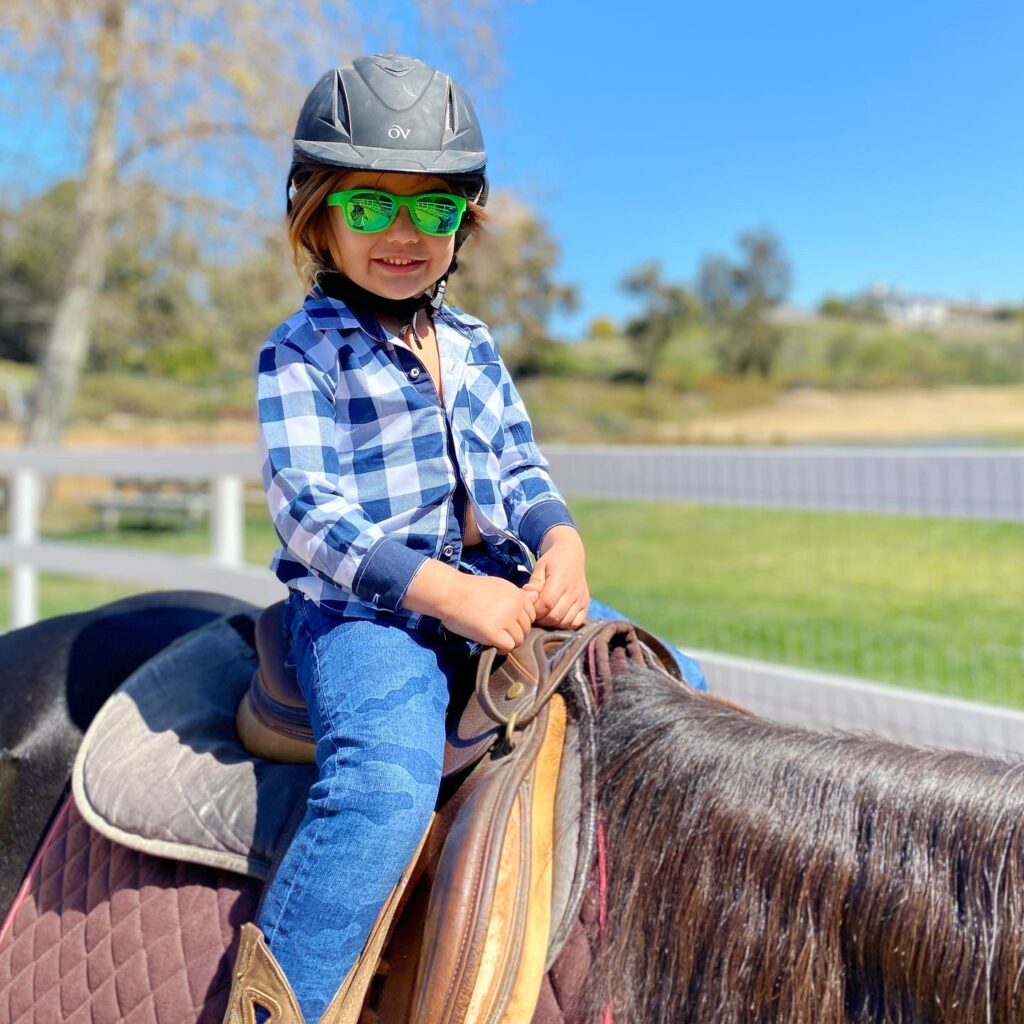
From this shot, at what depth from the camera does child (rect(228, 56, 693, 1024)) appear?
4.32ft

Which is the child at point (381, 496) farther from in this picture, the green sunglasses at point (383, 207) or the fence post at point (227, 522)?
the fence post at point (227, 522)

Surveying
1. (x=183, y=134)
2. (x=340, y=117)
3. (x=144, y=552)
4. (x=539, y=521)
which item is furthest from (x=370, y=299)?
(x=183, y=134)

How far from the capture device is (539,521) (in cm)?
169

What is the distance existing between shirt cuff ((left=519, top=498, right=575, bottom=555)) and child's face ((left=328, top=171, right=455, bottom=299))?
0.38 meters

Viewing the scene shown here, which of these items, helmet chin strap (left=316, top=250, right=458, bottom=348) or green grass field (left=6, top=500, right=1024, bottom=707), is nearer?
helmet chin strap (left=316, top=250, right=458, bottom=348)

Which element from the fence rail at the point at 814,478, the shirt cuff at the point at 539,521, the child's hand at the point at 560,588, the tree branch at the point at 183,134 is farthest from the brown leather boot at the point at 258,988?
the tree branch at the point at 183,134

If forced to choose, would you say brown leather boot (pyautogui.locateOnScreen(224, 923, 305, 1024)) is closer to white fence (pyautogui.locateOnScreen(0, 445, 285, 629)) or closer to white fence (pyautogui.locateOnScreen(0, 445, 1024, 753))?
white fence (pyautogui.locateOnScreen(0, 445, 1024, 753))

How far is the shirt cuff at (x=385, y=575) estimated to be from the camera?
1402mm

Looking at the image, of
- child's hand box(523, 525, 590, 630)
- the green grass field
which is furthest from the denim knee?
the green grass field

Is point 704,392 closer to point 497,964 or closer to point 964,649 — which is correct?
point 964,649

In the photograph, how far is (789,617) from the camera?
221 inches

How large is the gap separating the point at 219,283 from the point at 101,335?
5645mm

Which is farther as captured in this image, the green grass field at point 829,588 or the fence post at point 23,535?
the fence post at point 23,535

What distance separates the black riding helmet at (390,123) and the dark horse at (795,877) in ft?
2.62
